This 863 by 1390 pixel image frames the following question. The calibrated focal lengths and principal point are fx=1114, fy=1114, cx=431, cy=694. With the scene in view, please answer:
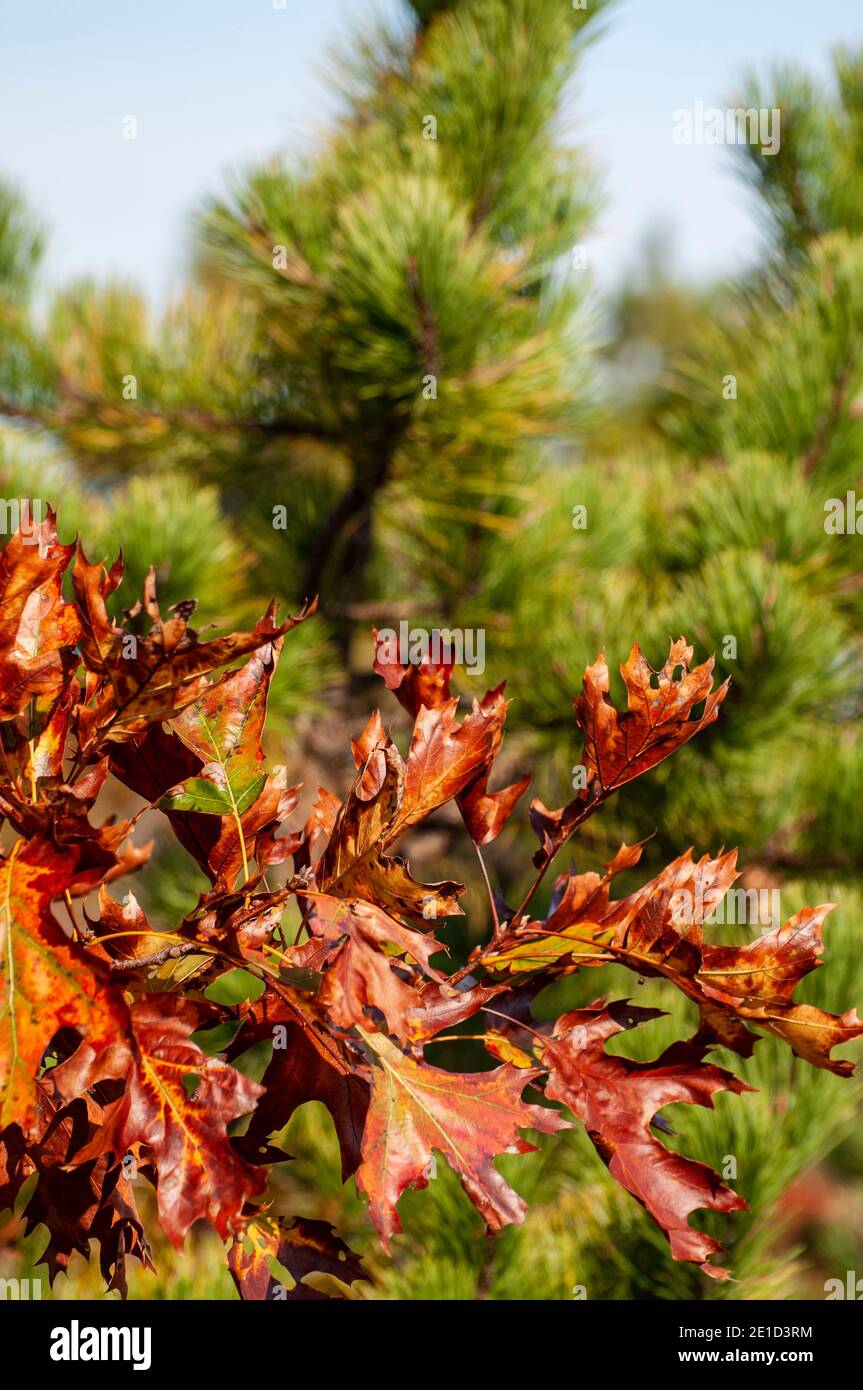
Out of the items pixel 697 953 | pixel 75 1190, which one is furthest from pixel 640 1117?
pixel 75 1190

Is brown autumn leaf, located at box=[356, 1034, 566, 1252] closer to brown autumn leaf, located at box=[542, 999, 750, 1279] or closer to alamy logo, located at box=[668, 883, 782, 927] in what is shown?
brown autumn leaf, located at box=[542, 999, 750, 1279]

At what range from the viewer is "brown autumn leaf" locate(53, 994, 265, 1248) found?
24cm

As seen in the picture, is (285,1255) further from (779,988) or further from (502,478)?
(502,478)

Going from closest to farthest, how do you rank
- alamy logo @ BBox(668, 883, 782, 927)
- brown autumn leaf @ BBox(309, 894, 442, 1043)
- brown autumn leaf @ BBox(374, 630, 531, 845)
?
brown autumn leaf @ BBox(309, 894, 442, 1043) < brown autumn leaf @ BBox(374, 630, 531, 845) < alamy logo @ BBox(668, 883, 782, 927)

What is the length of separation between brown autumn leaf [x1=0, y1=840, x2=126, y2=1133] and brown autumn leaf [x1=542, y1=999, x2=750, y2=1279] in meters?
0.11

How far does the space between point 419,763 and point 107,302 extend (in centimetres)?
90

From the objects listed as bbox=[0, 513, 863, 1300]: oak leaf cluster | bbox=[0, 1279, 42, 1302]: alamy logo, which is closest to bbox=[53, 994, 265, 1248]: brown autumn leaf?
bbox=[0, 513, 863, 1300]: oak leaf cluster

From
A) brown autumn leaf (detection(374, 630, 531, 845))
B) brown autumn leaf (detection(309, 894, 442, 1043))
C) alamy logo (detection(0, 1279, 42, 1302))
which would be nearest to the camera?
brown autumn leaf (detection(309, 894, 442, 1043))

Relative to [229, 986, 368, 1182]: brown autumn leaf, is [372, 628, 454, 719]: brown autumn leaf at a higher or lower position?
higher

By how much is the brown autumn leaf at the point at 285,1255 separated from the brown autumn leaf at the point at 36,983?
0.30 feet
